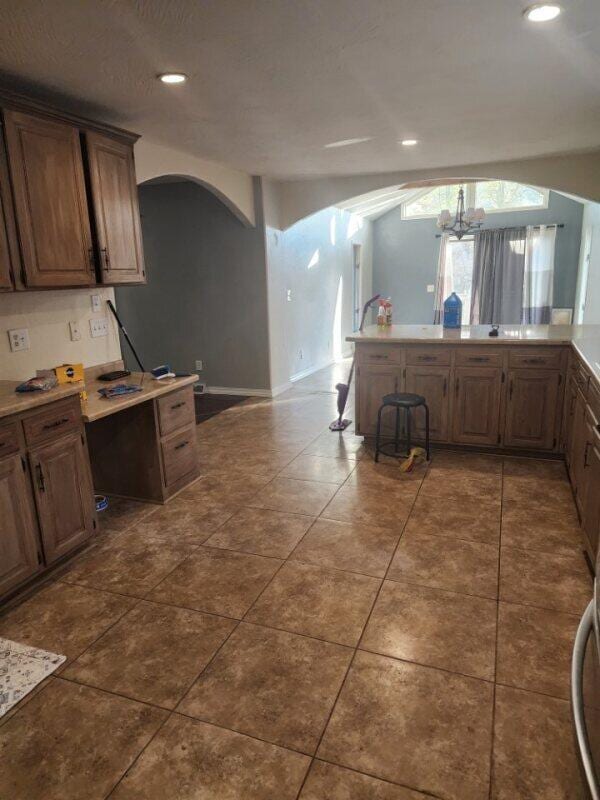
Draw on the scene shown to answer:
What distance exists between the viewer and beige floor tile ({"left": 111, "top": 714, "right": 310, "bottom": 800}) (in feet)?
4.60

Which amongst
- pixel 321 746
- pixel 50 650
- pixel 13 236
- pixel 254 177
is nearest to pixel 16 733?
pixel 50 650

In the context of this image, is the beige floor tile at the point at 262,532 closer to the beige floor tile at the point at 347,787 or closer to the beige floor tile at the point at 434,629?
the beige floor tile at the point at 434,629

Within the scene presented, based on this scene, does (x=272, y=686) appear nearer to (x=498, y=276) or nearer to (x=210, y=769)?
(x=210, y=769)

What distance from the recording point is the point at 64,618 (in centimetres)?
215

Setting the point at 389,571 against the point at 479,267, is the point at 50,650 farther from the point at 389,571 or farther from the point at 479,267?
the point at 479,267

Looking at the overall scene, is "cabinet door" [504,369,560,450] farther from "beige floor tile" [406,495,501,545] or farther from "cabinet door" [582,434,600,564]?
"cabinet door" [582,434,600,564]

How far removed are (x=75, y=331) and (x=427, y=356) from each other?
7.98 ft

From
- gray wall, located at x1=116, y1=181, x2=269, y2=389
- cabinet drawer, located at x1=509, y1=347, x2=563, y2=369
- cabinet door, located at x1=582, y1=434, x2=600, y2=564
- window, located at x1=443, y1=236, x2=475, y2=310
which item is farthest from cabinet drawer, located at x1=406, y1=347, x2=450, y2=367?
window, located at x1=443, y1=236, x2=475, y2=310

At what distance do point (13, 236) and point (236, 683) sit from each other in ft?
7.06

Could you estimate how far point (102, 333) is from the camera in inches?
133

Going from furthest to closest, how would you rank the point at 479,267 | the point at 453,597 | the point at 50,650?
the point at 479,267, the point at 453,597, the point at 50,650

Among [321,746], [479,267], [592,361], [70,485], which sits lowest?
[321,746]

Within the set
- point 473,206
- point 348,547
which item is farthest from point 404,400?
point 473,206

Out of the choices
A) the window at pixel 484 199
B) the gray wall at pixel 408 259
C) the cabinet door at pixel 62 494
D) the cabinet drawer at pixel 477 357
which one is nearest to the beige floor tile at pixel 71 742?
the cabinet door at pixel 62 494
